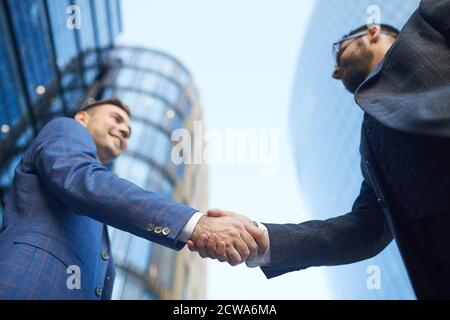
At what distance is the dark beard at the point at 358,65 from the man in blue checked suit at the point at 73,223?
148 centimetres

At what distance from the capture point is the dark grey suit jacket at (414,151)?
5.72 feet

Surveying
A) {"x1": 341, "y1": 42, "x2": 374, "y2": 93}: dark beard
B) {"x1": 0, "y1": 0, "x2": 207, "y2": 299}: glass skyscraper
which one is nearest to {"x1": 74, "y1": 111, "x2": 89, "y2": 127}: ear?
{"x1": 341, "y1": 42, "x2": 374, "y2": 93}: dark beard

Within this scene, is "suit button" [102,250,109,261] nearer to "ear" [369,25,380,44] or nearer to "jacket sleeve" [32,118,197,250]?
"jacket sleeve" [32,118,197,250]

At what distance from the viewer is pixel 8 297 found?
178 centimetres

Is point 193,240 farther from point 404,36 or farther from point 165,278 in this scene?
point 165,278

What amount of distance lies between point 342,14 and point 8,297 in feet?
135

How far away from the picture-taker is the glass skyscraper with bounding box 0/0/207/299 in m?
18.0

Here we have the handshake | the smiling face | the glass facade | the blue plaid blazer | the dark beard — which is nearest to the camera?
the blue plaid blazer

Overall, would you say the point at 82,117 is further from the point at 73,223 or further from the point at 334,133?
the point at 334,133

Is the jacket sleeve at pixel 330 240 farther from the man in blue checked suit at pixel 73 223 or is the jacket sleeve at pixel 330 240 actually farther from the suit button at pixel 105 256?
the suit button at pixel 105 256

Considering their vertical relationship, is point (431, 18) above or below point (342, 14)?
above

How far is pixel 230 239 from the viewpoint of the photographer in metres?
2.44

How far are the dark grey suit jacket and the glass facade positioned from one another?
23.9 meters
